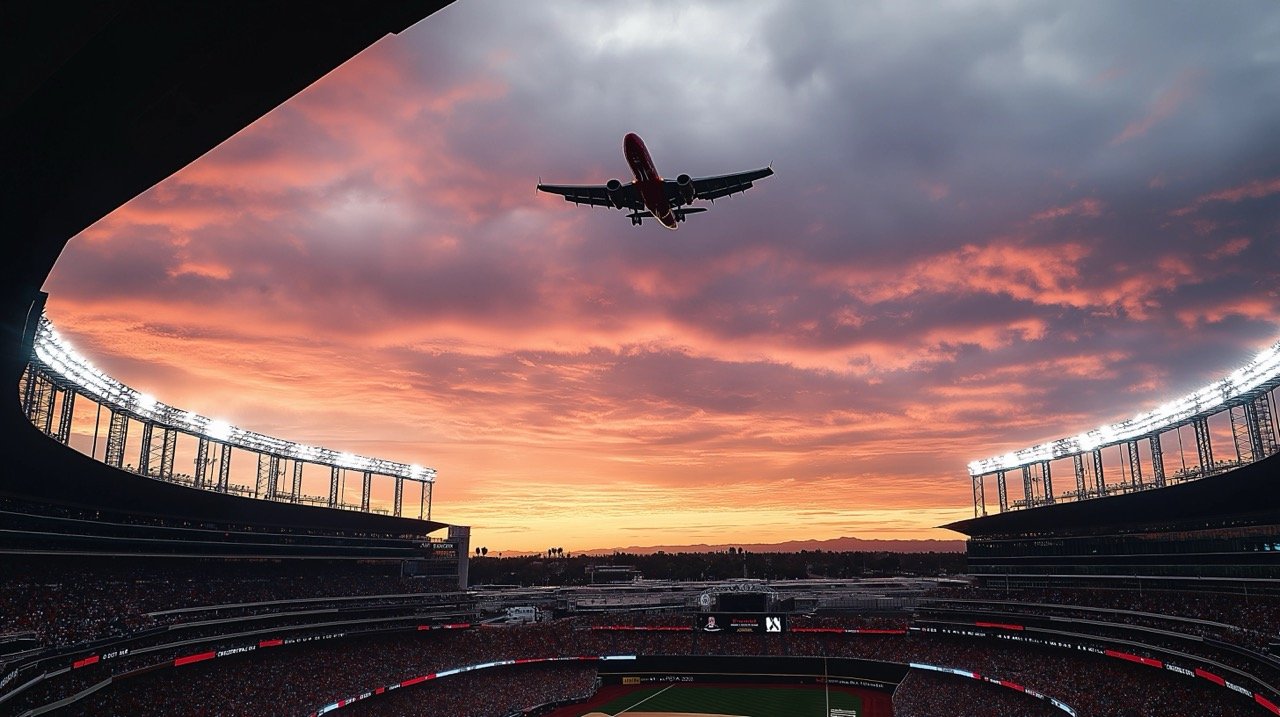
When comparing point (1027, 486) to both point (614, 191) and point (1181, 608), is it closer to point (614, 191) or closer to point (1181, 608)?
point (1181, 608)

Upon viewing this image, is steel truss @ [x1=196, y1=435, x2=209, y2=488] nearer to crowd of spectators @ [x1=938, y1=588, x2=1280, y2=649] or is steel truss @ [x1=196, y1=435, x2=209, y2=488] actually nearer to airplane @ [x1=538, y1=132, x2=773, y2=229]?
airplane @ [x1=538, y1=132, x2=773, y2=229]

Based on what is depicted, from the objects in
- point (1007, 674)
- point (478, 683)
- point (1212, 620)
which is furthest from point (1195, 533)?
point (478, 683)

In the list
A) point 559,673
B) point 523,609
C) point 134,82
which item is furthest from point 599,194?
point 523,609

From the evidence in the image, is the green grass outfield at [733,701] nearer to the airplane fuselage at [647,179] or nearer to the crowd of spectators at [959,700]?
the crowd of spectators at [959,700]

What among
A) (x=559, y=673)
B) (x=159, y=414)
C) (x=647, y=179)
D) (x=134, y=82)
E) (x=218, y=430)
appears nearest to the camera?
(x=134, y=82)

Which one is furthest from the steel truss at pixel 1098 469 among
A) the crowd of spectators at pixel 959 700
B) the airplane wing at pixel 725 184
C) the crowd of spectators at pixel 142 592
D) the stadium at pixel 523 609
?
the crowd of spectators at pixel 142 592

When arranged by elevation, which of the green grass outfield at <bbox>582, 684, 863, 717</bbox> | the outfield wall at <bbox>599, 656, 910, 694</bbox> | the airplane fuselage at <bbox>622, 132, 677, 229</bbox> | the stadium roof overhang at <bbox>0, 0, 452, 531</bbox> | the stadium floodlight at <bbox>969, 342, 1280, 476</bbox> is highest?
the airplane fuselage at <bbox>622, 132, 677, 229</bbox>

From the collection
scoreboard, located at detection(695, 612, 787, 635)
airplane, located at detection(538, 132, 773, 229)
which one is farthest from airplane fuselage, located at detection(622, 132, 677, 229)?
scoreboard, located at detection(695, 612, 787, 635)
